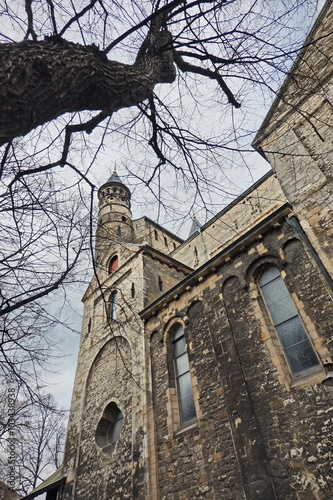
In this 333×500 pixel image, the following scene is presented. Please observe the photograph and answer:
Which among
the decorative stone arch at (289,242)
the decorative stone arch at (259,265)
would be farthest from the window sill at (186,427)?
the decorative stone arch at (289,242)

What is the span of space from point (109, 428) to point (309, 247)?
875cm

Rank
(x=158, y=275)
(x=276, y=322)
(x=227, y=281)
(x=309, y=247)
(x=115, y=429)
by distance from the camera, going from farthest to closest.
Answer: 1. (x=158, y=275)
2. (x=115, y=429)
3. (x=227, y=281)
4. (x=276, y=322)
5. (x=309, y=247)

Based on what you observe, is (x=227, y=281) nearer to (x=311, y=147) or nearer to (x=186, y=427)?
(x=186, y=427)

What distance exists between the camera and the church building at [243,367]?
5.57m

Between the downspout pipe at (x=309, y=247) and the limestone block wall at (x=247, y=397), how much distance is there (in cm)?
16

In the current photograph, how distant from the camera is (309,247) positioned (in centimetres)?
669

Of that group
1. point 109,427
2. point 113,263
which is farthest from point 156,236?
point 109,427

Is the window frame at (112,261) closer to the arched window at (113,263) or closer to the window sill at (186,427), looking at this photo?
the arched window at (113,263)

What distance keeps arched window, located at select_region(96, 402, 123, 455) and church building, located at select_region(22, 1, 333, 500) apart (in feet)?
0.13

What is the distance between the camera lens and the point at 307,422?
538 cm

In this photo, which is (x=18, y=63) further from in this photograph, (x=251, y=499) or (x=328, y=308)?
(x=251, y=499)

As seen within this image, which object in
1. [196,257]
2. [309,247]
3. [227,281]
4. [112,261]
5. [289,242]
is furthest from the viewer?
[196,257]

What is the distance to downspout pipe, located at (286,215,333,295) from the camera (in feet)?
19.9

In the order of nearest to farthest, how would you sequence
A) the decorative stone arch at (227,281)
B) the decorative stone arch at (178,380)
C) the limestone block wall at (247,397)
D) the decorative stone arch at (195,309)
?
the limestone block wall at (247,397) → the decorative stone arch at (178,380) → the decorative stone arch at (227,281) → the decorative stone arch at (195,309)
